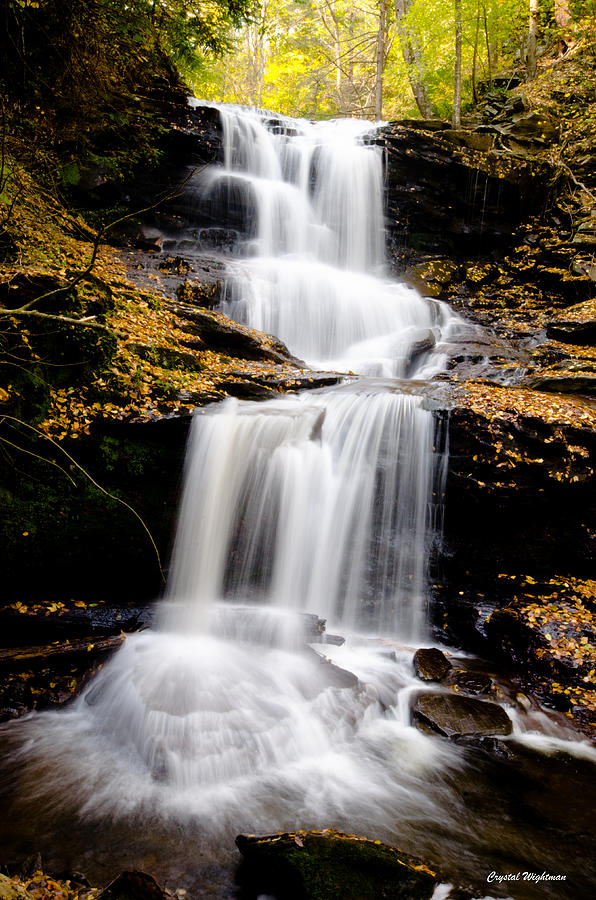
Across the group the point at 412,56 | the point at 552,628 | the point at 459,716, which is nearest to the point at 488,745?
the point at 459,716

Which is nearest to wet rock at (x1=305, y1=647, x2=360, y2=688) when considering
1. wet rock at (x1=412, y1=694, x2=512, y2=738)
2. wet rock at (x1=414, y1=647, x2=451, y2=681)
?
wet rock at (x1=412, y1=694, x2=512, y2=738)

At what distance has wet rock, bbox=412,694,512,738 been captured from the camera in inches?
169

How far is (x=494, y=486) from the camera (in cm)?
590

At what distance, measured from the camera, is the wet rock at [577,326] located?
31.1ft

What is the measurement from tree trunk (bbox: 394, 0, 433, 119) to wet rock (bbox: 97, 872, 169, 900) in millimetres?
19546

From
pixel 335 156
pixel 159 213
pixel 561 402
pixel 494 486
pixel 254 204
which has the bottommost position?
pixel 494 486

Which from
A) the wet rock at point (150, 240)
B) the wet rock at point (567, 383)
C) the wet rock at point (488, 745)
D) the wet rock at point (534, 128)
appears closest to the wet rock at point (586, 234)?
the wet rock at point (534, 128)

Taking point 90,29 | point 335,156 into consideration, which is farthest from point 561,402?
point 335,156

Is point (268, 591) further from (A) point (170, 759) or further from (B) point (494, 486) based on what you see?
(B) point (494, 486)

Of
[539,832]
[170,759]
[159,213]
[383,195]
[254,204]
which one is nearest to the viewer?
[539,832]

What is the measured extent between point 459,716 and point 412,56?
19.0 meters

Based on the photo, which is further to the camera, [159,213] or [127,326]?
[159,213]

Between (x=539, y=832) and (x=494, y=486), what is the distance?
3518 millimetres

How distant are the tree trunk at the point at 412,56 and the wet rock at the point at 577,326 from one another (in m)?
10.6
